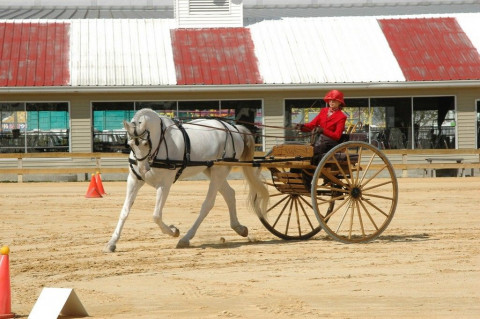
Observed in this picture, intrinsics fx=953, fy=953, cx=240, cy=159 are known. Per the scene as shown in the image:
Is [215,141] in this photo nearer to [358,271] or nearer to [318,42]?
[358,271]

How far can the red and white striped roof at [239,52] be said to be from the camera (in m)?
29.4

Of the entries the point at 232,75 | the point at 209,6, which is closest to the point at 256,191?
the point at 232,75

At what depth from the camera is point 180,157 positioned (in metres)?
12.4

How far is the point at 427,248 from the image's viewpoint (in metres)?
12.0

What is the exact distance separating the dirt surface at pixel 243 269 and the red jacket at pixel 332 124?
1.49 metres

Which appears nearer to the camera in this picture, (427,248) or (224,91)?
(427,248)

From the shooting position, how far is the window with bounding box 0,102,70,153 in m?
29.8

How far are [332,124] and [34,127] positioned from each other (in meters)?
19.0

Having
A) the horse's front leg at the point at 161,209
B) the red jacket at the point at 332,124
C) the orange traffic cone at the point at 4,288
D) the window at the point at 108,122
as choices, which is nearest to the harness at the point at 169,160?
the horse's front leg at the point at 161,209

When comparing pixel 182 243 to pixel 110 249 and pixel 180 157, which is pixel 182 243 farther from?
pixel 180 157

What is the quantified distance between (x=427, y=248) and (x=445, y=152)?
60.5 ft

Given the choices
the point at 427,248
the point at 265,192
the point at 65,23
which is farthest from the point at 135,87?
the point at 427,248

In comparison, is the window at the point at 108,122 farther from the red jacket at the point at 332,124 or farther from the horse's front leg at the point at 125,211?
the horse's front leg at the point at 125,211

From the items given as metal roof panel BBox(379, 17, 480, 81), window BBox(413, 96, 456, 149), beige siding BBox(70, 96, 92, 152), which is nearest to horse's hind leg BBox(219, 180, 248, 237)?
beige siding BBox(70, 96, 92, 152)
